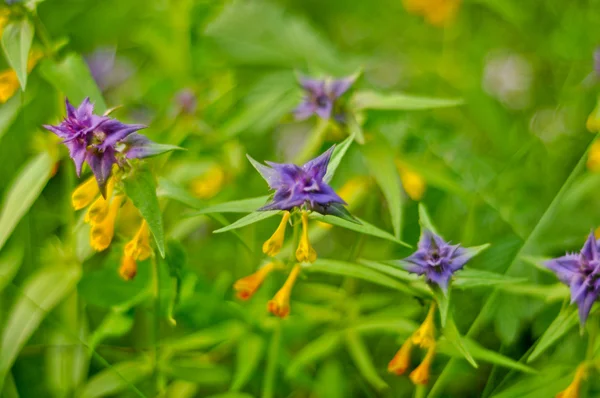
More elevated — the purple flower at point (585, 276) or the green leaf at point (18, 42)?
the purple flower at point (585, 276)

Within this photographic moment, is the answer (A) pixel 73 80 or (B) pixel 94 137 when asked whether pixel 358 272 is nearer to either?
(B) pixel 94 137

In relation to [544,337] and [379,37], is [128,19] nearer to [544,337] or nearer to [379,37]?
[379,37]

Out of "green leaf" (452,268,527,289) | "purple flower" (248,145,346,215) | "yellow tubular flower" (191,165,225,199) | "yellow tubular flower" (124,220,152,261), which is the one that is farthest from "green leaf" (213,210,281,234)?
"yellow tubular flower" (191,165,225,199)

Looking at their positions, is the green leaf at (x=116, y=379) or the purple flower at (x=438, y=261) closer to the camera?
the purple flower at (x=438, y=261)

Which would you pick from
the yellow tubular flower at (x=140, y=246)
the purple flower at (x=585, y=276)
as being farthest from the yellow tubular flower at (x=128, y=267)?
the purple flower at (x=585, y=276)

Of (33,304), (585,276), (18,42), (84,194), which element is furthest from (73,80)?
(585,276)

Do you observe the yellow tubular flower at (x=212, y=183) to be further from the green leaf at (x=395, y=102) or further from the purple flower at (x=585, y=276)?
the purple flower at (x=585, y=276)
